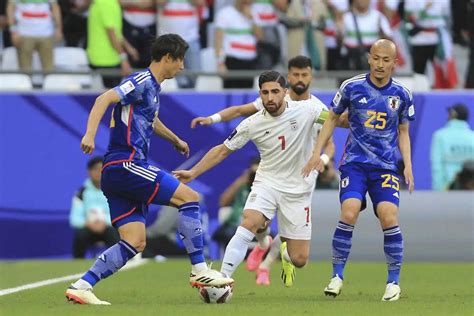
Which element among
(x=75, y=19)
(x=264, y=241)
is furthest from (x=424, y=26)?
(x=264, y=241)

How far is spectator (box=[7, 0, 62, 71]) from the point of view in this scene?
2036 centimetres

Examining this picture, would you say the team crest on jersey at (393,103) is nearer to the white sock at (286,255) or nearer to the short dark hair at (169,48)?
the short dark hair at (169,48)

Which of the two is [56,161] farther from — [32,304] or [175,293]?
[32,304]

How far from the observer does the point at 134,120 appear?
11.3m

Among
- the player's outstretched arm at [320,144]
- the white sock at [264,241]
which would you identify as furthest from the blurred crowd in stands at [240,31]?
the player's outstretched arm at [320,144]

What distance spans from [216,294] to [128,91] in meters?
1.82

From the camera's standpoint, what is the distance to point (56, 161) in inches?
825

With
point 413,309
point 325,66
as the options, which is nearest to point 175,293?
point 413,309

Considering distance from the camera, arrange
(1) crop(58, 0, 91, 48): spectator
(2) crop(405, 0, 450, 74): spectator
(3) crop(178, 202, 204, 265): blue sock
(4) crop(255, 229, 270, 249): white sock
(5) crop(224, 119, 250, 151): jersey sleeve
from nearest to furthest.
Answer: (3) crop(178, 202, 204, 265): blue sock, (5) crop(224, 119, 250, 151): jersey sleeve, (4) crop(255, 229, 270, 249): white sock, (2) crop(405, 0, 450, 74): spectator, (1) crop(58, 0, 91, 48): spectator

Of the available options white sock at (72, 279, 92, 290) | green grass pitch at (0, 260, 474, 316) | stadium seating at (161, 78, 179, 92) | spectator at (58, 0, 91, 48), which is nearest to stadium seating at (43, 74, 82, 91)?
spectator at (58, 0, 91, 48)

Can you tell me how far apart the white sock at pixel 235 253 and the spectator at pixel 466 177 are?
8506 mm

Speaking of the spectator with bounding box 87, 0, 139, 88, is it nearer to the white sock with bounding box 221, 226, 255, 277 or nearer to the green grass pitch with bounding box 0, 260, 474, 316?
the green grass pitch with bounding box 0, 260, 474, 316

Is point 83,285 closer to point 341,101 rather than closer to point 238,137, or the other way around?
point 238,137

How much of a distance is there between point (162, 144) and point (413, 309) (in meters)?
10.4
